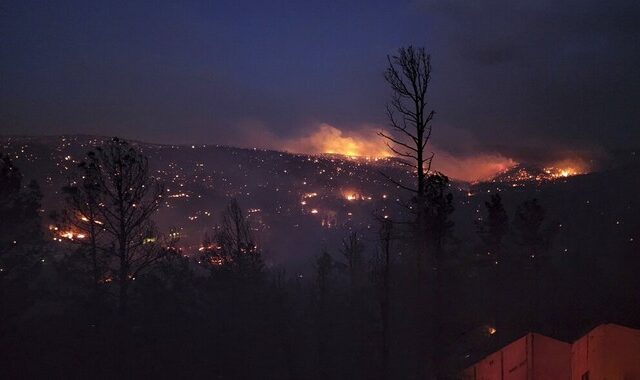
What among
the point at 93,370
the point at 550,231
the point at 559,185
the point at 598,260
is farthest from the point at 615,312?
the point at 559,185

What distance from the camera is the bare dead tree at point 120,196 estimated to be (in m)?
13.4

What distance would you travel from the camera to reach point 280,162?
152750mm

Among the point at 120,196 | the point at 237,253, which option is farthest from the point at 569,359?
the point at 120,196

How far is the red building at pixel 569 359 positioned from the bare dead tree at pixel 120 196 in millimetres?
11784

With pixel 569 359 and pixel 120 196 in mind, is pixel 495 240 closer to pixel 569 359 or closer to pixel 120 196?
pixel 569 359

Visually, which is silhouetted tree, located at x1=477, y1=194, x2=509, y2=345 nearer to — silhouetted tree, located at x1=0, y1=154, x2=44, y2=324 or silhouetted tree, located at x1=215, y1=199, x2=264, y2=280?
silhouetted tree, located at x1=215, y1=199, x2=264, y2=280

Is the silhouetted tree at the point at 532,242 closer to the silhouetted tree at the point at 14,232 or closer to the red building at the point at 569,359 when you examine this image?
the red building at the point at 569,359

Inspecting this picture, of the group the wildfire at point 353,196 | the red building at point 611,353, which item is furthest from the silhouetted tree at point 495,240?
the wildfire at point 353,196

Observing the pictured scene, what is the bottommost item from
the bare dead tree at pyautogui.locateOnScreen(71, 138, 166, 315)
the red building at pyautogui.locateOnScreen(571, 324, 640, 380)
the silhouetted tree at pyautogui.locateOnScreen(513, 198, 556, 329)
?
the red building at pyautogui.locateOnScreen(571, 324, 640, 380)

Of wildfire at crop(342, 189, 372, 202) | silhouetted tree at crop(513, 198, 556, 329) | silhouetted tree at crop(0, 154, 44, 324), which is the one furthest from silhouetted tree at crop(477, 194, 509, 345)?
wildfire at crop(342, 189, 372, 202)

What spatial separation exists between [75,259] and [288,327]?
9.50 meters

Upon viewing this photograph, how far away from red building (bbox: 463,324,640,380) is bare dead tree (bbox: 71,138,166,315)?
11.8 meters

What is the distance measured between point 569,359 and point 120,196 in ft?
51.3

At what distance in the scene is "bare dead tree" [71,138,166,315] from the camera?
13.4 meters
